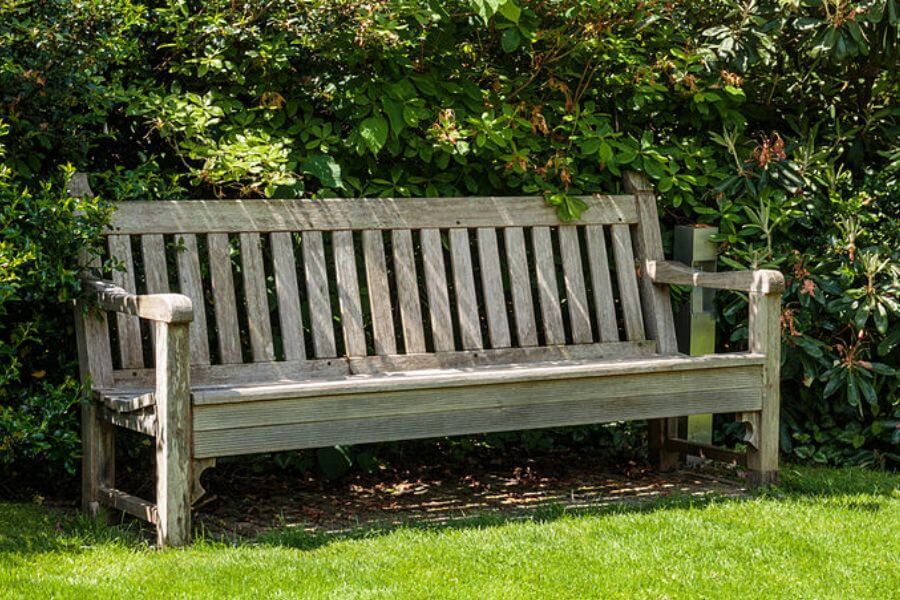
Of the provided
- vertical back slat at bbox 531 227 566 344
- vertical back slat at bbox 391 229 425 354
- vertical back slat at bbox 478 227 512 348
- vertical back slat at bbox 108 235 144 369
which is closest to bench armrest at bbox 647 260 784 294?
vertical back slat at bbox 531 227 566 344

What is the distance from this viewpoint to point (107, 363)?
14.2 ft

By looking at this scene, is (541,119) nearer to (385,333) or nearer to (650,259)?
(650,259)

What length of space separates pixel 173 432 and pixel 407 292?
1402mm

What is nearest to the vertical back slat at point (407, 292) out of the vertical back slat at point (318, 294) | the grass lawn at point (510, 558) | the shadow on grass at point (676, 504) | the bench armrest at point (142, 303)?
the vertical back slat at point (318, 294)

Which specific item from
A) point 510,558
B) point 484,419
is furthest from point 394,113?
point 510,558

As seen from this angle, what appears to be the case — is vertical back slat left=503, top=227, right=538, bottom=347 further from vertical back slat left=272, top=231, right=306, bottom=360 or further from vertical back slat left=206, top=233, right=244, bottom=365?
vertical back slat left=206, top=233, right=244, bottom=365

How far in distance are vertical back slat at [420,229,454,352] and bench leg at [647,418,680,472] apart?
1.15 meters

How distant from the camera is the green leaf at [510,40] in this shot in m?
5.07

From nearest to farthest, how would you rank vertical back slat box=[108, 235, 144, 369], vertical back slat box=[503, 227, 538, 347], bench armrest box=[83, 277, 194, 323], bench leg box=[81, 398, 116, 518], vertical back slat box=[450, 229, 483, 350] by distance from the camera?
bench armrest box=[83, 277, 194, 323] → bench leg box=[81, 398, 116, 518] → vertical back slat box=[108, 235, 144, 369] → vertical back slat box=[450, 229, 483, 350] → vertical back slat box=[503, 227, 538, 347]

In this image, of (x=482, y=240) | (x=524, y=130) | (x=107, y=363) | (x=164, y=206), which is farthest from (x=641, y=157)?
(x=107, y=363)

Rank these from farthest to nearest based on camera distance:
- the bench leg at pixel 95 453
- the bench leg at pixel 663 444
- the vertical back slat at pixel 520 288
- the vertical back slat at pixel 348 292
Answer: the bench leg at pixel 663 444 → the vertical back slat at pixel 520 288 → the vertical back slat at pixel 348 292 → the bench leg at pixel 95 453

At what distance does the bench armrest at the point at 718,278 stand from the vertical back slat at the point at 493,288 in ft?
2.40

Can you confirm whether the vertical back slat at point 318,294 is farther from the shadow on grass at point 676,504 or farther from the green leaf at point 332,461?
the shadow on grass at point 676,504

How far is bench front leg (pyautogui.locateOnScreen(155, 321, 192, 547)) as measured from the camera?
3760mm
